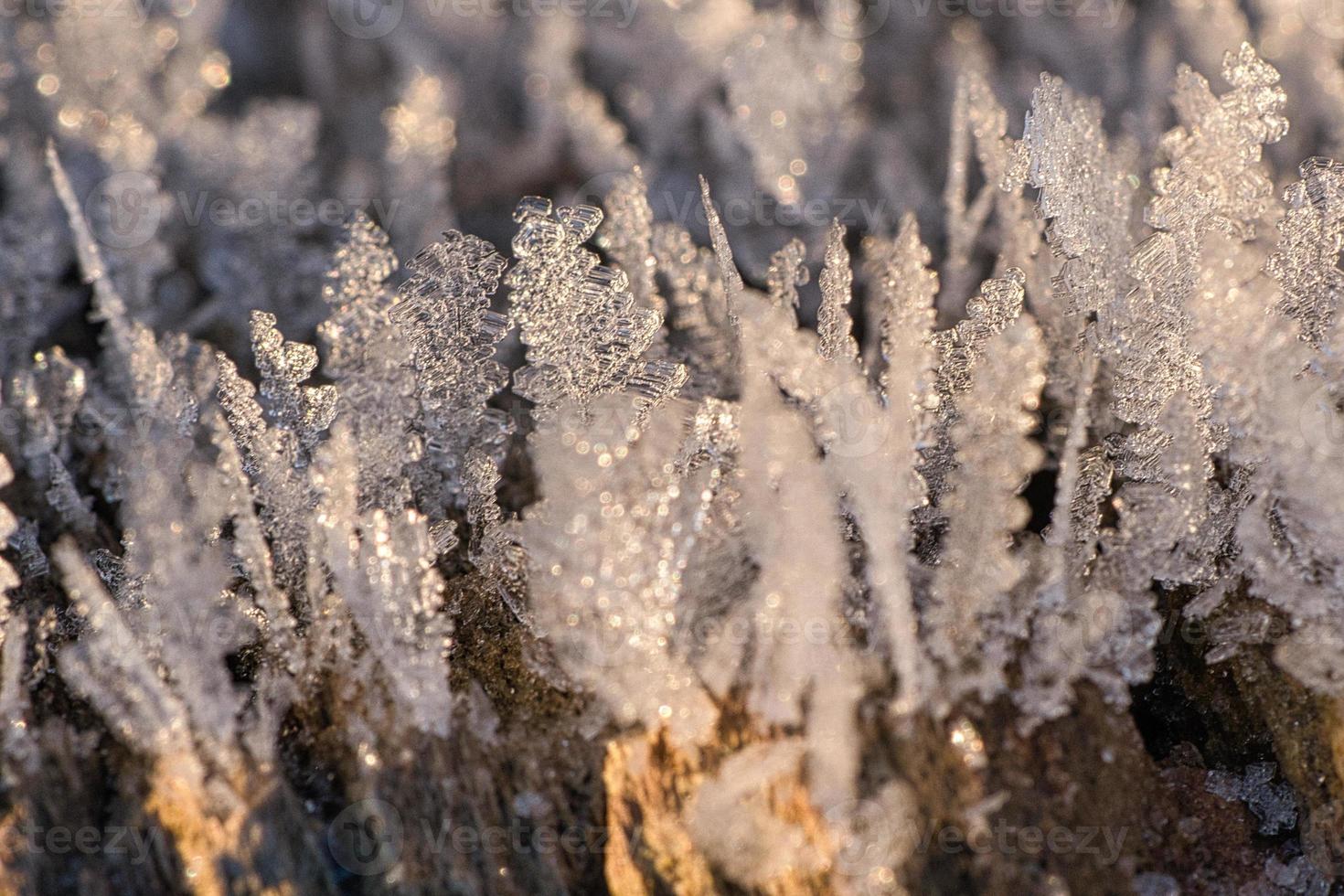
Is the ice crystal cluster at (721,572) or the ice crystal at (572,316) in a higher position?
the ice crystal at (572,316)

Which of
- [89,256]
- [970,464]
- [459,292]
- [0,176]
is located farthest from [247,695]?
[0,176]

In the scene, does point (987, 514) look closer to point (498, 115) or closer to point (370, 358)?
point (370, 358)

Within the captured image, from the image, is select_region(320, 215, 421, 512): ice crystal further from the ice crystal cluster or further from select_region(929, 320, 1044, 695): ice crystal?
select_region(929, 320, 1044, 695): ice crystal

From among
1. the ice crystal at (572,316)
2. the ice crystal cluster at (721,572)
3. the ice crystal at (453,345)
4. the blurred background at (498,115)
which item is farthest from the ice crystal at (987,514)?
the blurred background at (498,115)

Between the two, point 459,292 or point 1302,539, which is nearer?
point 1302,539

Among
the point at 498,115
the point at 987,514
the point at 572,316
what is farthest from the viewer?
the point at 498,115

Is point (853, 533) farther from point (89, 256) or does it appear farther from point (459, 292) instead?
point (89, 256)

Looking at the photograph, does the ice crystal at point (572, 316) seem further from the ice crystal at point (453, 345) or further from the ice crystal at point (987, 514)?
the ice crystal at point (987, 514)

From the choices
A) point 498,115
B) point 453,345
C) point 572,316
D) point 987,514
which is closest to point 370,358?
point 453,345
